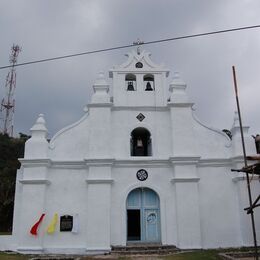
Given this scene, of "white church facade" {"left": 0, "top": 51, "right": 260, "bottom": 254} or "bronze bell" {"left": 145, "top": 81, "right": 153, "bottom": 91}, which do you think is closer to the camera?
"white church facade" {"left": 0, "top": 51, "right": 260, "bottom": 254}

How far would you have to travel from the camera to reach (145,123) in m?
18.1

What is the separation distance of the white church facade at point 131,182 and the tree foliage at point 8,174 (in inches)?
601

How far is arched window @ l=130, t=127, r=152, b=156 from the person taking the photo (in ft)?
59.6

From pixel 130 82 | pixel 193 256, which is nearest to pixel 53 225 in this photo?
pixel 193 256

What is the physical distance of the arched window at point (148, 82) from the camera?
1896 cm

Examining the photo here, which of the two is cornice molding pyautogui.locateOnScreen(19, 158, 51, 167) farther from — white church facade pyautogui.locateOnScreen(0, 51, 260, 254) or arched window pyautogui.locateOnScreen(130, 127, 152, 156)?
arched window pyautogui.locateOnScreen(130, 127, 152, 156)

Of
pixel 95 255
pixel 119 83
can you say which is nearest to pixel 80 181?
pixel 95 255

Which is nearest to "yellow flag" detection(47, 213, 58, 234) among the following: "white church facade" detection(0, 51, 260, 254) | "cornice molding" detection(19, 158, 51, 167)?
"white church facade" detection(0, 51, 260, 254)

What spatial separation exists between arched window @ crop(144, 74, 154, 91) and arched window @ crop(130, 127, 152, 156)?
7.56ft

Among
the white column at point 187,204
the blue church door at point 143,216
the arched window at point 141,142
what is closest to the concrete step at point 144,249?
the white column at point 187,204

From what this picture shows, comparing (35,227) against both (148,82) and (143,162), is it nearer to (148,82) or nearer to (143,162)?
(143,162)

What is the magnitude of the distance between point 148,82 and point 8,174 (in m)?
22.5

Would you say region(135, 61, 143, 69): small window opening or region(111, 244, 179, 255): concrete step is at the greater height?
region(135, 61, 143, 69): small window opening

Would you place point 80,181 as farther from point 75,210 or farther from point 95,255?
point 95,255
